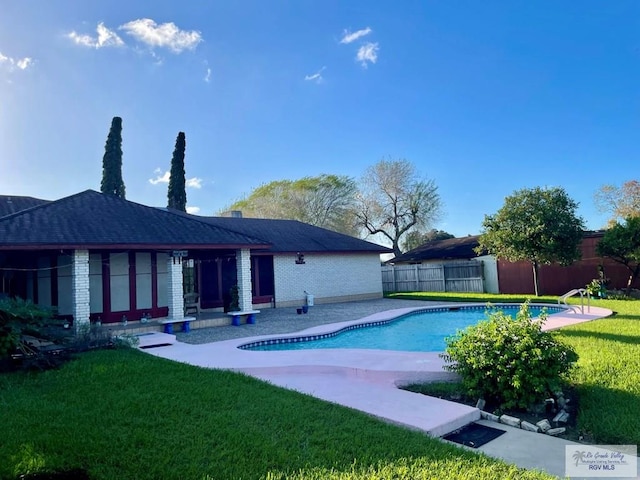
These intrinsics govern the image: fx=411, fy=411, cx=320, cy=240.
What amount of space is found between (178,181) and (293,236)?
1236 cm

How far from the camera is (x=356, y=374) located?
7.36 m

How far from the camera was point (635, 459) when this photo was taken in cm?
395

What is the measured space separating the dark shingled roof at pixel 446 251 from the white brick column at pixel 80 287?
823 inches

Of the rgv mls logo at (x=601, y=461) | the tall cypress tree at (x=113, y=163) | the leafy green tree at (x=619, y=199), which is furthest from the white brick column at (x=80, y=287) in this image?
the leafy green tree at (x=619, y=199)

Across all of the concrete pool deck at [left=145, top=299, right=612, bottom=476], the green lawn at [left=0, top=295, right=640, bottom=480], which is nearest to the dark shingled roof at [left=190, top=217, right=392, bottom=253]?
the concrete pool deck at [left=145, top=299, right=612, bottom=476]

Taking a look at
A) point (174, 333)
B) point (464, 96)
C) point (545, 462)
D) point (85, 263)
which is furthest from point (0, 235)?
point (464, 96)

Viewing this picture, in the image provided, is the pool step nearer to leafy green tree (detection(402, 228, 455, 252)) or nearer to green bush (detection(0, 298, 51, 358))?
green bush (detection(0, 298, 51, 358))

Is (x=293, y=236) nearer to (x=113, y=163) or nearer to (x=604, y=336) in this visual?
(x=113, y=163)

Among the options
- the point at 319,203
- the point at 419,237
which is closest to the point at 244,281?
the point at 319,203

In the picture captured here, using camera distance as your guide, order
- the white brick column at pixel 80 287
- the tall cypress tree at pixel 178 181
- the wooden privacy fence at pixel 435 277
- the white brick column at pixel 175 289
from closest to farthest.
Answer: the white brick column at pixel 80 287 → the white brick column at pixel 175 289 → the wooden privacy fence at pixel 435 277 → the tall cypress tree at pixel 178 181

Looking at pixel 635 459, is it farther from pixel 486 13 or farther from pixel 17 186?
pixel 17 186

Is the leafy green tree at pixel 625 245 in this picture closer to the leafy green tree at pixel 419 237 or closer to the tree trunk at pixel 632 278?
the tree trunk at pixel 632 278

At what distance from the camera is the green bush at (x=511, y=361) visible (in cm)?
540

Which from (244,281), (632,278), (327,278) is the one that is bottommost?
(632,278)
